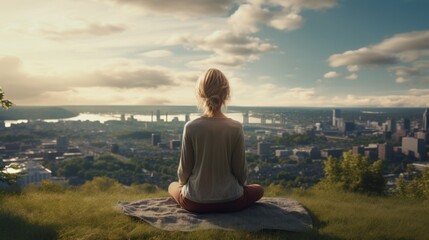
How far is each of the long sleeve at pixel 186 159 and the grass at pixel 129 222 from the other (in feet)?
2.46

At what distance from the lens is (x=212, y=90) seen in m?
4.55

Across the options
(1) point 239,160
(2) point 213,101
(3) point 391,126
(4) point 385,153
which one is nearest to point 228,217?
(1) point 239,160

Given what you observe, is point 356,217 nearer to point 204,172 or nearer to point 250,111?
point 204,172

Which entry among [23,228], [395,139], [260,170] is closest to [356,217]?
[23,228]

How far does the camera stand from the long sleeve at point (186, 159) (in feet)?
15.5

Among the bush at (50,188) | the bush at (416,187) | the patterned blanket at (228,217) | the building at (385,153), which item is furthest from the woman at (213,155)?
the building at (385,153)

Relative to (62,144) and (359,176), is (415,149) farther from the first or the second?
(62,144)

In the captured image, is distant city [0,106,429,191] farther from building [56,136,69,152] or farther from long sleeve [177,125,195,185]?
long sleeve [177,125,195,185]

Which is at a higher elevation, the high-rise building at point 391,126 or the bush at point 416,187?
the high-rise building at point 391,126

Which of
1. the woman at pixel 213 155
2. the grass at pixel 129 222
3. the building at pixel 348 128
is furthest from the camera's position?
the building at pixel 348 128

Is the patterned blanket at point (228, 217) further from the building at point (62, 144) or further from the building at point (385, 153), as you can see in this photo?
the building at point (62, 144)

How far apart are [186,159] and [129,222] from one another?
3.86 feet

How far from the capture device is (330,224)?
5059 millimetres

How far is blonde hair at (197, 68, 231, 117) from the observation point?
4547 millimetres
